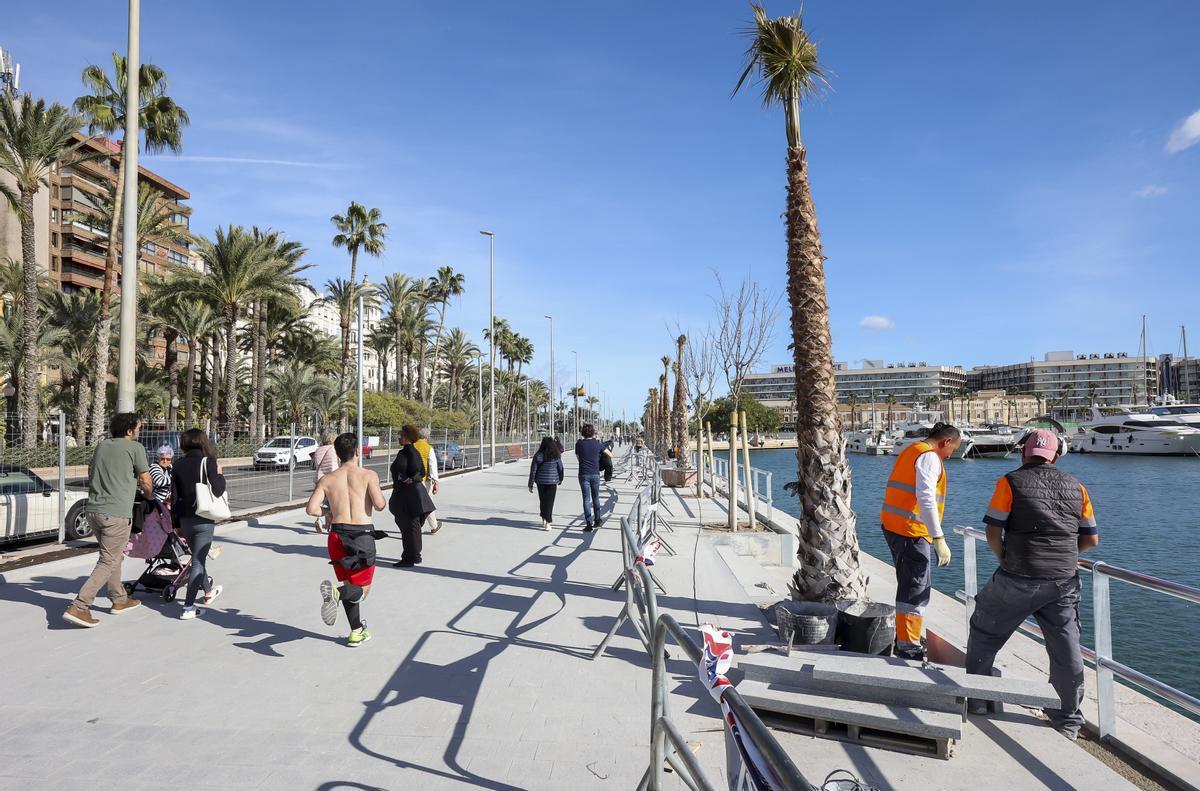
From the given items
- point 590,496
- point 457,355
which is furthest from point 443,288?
point 590,496

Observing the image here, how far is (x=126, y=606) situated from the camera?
6.71 m

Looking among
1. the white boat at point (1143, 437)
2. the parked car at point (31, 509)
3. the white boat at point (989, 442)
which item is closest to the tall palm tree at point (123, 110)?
the parked car at point (31, 509)

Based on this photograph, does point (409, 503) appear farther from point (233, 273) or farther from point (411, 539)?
point (233, 273)

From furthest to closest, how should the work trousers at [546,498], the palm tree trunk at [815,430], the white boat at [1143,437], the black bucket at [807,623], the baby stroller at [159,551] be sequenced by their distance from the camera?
the white boat at [1143,437] < the work trousers at [546,498] < the baby stroller at [159,551] < the palm tree trunk at [815,430] < the black bucket at [807,623]

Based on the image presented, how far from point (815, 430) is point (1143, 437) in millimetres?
90886

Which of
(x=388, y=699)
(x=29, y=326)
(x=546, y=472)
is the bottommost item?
(x=388, y=699)

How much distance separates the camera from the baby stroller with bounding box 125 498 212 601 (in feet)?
23.1

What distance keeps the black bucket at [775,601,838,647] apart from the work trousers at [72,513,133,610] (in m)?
5.61

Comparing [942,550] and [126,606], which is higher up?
[942,550]

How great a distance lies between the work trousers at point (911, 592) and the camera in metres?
5.29

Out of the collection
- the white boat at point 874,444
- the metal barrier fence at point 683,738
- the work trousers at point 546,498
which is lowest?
the white boat at point 874,444

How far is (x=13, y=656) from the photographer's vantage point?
212 inches

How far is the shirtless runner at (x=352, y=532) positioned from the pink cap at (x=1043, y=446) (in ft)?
14.7

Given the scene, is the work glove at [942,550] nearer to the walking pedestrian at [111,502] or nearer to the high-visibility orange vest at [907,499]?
the high-visibility orange vest at [907,499]
